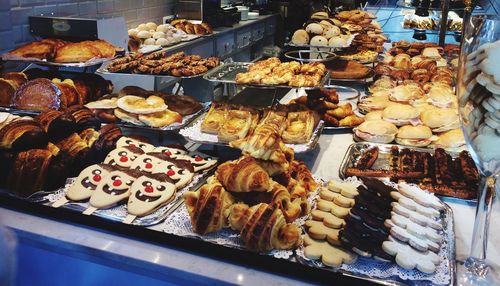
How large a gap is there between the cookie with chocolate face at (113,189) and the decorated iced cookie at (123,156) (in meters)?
0.09

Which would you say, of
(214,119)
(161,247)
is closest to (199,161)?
(214,119)

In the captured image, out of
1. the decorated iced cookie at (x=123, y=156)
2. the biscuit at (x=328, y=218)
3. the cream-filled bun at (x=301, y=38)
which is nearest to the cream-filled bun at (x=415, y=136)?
the biscuit at (x=328, y=218)

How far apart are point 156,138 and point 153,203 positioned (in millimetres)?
838

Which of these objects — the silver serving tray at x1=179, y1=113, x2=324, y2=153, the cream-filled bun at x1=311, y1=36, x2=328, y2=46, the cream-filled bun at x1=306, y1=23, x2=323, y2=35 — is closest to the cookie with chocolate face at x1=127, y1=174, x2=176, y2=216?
the silver serving tray at x1=179, y1=113, x2=324, y2=153

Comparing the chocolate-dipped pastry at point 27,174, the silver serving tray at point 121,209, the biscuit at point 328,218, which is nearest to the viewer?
the biscuit at point 328,218

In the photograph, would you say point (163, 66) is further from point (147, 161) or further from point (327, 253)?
point (327, 253)

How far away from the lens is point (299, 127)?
1.93 metres

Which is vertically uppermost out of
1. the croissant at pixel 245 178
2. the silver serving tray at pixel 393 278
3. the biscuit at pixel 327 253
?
the croissant at pixel 245 178

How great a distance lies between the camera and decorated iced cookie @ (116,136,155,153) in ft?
5.68

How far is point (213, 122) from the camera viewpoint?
1.96m

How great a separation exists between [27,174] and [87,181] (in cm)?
19

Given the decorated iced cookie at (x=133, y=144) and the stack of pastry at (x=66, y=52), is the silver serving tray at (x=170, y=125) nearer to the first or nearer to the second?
the decorated iced cookie at (x=133, y=144)

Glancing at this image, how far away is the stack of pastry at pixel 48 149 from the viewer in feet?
4.93

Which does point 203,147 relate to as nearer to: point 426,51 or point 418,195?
point 418,195
